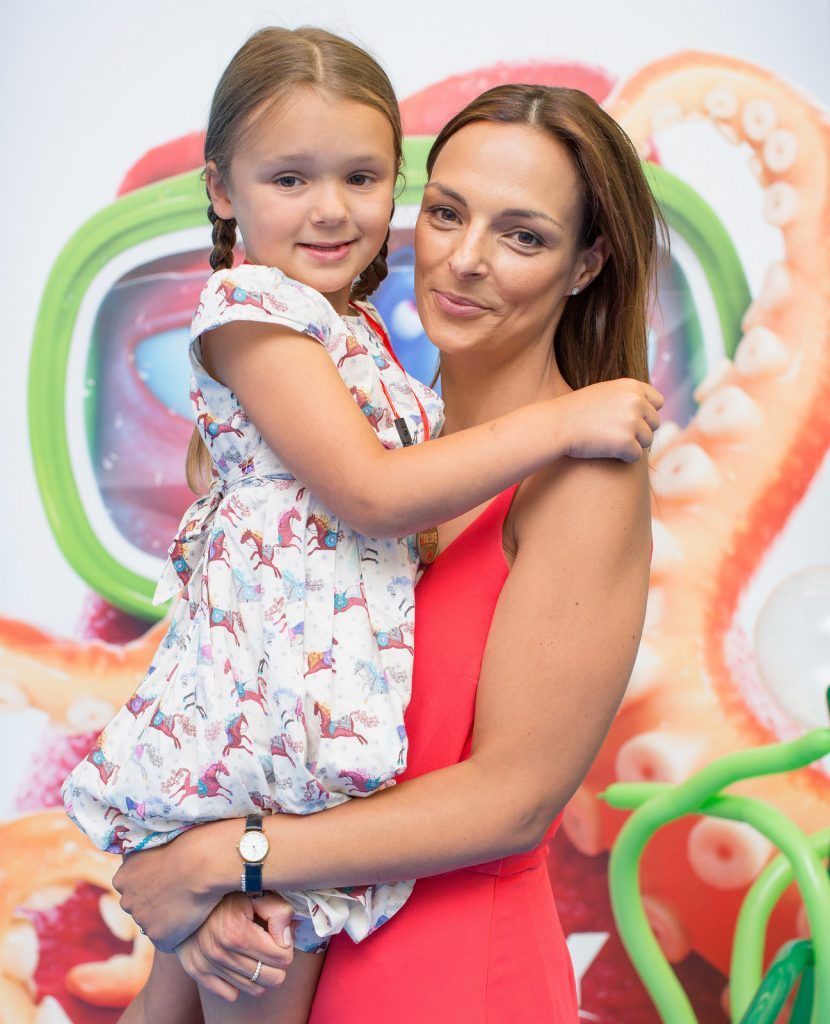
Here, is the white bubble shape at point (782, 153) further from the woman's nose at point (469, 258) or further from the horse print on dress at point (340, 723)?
the horse print on dress at point (340, 723)

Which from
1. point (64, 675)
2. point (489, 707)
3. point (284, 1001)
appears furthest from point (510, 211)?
point (64, 675)

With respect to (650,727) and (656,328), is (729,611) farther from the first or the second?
(656,328)

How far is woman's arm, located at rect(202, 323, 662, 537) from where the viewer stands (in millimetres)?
1241

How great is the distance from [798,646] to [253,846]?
1.80m

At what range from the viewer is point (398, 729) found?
4.22 ft

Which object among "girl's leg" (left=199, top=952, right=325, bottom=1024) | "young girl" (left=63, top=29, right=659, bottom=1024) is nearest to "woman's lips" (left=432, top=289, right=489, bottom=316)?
"young girl" (left=63, top=29, right=659, bottom=1024)

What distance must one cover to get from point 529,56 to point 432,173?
1.62 meters

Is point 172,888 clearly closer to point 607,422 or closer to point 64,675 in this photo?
point 607,422

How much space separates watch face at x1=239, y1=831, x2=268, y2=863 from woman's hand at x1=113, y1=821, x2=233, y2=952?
37 mm

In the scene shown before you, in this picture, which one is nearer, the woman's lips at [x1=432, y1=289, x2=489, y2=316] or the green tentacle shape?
the woman's lips at [x1=432, y1=289, x2=489, y2=316]

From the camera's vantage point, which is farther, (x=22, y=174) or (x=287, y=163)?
(x=22, y=174)

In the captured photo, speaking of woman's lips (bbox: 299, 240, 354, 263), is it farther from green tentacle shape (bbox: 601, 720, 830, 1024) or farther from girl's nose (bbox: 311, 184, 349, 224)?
green tentacle shape (bbox: 601, 720, 830, 1024)

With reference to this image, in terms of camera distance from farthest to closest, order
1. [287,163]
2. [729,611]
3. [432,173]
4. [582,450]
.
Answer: [729,611]
[432,173]
[287,163]
[582,450]

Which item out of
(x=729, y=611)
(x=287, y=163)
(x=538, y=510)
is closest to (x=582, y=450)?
(x=538, y=510)
